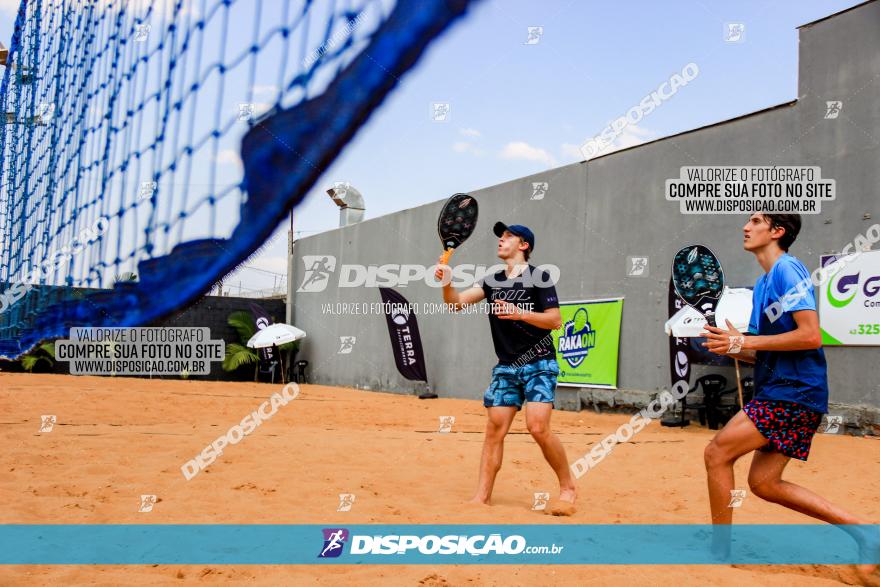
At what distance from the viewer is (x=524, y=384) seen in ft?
13.5

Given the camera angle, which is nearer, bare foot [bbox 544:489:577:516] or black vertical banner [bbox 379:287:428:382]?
bare foot [bbox 544:489:577:516]

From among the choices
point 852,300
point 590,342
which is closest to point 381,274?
point 590,342

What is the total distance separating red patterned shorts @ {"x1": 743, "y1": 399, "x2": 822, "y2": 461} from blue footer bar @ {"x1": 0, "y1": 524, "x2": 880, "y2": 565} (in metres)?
0.36

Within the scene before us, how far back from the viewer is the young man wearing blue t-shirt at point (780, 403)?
114 inches

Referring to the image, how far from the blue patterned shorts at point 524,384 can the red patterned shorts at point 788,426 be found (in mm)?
1263

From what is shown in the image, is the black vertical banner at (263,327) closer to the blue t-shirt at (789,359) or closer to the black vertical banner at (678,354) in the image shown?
the black vertical banner at (678,354)

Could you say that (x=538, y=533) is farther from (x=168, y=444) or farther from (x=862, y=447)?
(x=862, y=447)

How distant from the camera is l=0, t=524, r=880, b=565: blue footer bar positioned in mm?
3033

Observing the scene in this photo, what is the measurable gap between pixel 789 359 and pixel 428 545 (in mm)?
1754

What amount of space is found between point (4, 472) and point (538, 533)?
3527 mm

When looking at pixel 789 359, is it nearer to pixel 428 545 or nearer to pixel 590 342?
pixel 428 545

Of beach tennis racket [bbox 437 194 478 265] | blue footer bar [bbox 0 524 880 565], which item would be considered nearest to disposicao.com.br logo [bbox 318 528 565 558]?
blue footer bar [bbox 0 524 880 565]

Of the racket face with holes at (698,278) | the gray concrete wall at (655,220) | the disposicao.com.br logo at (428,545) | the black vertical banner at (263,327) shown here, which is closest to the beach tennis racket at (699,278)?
the racket face with holes at (698,278)

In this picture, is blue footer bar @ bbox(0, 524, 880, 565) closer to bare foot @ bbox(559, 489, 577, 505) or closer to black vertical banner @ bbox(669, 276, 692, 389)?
bare foot @ bbox(559, 489, 577, 505)
